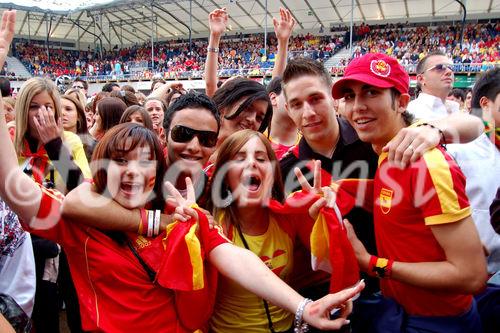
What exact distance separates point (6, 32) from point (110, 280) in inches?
53.7

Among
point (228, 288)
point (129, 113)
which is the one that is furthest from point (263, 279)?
point (129, 113)

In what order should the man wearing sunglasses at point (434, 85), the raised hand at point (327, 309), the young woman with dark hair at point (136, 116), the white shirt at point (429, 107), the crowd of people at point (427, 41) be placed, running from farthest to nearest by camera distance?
the crowd of people at point (427, 41) → the man wearing sunglasses at point (434, 85) → the white shirt at point (429, 107) → the young woman with dark hair at point (136, 116) → the raised hand at point (327, 309)

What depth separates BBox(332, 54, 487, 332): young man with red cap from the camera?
1.51 metres

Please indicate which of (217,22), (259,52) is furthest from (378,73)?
(259,52)

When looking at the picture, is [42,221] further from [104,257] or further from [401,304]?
[401,304]

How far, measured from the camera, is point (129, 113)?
3527 millimetres

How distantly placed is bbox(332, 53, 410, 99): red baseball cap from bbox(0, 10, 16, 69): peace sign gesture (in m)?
1.66

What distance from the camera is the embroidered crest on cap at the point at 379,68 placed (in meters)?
1.86

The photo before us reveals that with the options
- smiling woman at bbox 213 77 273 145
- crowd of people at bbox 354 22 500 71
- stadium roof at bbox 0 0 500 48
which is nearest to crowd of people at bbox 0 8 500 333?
smiling woman at bbox 213 77 273 145

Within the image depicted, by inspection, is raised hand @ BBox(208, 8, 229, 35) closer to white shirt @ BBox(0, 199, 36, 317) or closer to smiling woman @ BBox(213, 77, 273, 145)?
smiling woman @ BBox(213, 77, 273, 145)

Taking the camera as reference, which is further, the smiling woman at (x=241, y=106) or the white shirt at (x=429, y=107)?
the white shirt at (x=429, y=107)

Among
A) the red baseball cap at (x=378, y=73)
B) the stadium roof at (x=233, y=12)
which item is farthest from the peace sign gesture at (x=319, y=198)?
the stadium roof at (x=233, y=12)

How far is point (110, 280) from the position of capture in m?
1.70

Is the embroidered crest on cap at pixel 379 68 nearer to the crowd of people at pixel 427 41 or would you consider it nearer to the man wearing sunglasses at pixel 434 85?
the man wearing sunglasses at pixel 434 85
